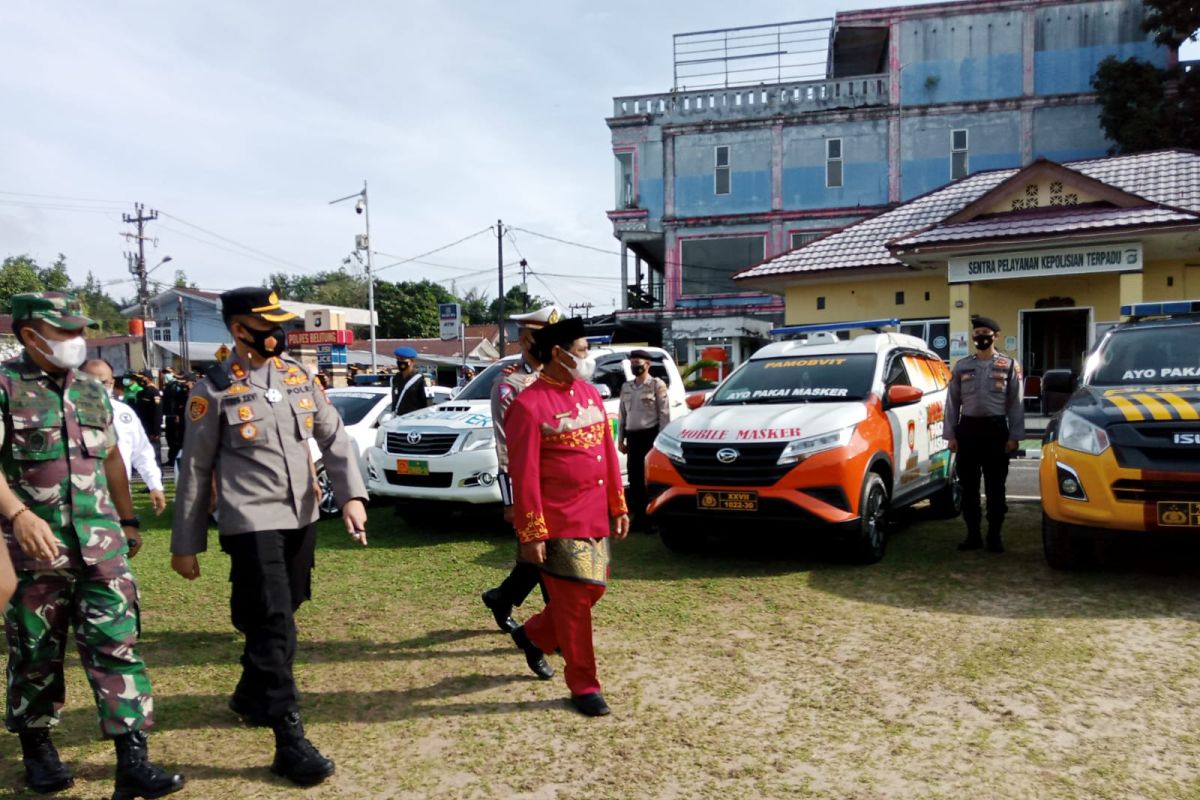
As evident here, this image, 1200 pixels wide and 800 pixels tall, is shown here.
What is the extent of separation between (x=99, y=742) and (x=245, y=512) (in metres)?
1.39

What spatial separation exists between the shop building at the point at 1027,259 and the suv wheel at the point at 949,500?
9605mm

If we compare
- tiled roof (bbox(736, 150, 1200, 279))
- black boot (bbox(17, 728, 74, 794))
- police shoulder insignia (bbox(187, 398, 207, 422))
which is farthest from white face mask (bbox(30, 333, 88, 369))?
tiled roof (bbox(736, 150, 1200, 279))

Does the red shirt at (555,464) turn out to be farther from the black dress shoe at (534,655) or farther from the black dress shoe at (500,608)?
the black dress shoe at (500,608)

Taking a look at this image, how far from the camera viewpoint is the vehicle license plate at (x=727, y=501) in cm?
628

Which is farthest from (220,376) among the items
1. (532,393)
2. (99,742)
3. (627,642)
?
(627,642)

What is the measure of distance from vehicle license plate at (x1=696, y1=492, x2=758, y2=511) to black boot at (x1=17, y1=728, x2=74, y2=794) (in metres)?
4.28

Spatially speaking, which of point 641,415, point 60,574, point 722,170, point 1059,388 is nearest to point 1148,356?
point 1059,388

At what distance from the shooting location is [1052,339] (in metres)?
19.0

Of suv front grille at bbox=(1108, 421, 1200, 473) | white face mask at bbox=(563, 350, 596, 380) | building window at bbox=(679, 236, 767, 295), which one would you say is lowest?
suv front grille at bbox=(1108, 421, 1200, 473)

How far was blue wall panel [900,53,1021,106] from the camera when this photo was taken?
26.8 m

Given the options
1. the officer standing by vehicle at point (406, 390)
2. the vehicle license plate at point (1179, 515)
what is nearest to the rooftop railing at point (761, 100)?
the officer standing by vehicle at point (406, 390)

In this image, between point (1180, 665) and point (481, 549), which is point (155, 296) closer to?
point (481, 549)

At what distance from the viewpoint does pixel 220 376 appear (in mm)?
3447

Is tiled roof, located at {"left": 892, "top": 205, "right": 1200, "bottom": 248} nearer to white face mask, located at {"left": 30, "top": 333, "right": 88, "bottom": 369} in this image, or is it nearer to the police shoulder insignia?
the police shoulder insignia
